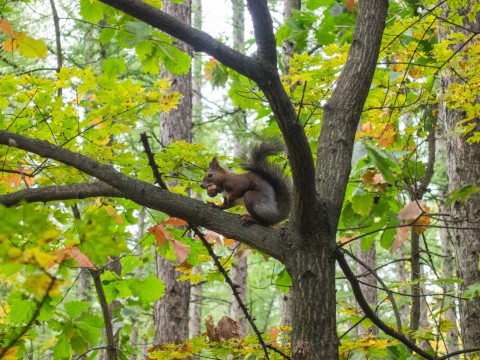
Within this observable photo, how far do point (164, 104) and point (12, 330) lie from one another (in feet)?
5.54

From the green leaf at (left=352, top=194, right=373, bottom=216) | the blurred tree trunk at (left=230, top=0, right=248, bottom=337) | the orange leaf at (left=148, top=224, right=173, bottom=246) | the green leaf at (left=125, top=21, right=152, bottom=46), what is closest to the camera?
the green leaf at (left=125, top=21, right=152, bottom=46)

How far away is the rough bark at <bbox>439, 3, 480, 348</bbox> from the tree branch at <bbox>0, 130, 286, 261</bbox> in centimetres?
199

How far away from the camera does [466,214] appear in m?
3.77

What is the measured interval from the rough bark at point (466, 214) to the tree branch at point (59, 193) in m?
2.47

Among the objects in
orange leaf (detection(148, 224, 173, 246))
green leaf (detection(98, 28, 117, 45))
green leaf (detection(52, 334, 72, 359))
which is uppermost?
green leaf (detection(98, 28, 117, 45))

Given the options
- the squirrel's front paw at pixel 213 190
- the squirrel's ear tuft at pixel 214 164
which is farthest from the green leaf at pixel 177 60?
the squirrel's ear tuft at pixel 214 164

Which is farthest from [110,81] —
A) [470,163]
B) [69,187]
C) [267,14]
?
[470,163]

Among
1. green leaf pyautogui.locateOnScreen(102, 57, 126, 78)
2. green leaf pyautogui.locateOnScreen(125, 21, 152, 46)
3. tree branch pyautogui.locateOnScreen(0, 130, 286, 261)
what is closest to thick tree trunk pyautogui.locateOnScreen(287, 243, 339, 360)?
tree branch pyautogui.locateOnScreen(0, 130, 286, 261)

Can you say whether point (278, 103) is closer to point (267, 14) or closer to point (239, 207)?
point (267, 14)

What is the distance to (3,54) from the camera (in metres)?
7.82

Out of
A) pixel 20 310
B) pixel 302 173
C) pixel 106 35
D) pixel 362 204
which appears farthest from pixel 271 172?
pixel 20 310

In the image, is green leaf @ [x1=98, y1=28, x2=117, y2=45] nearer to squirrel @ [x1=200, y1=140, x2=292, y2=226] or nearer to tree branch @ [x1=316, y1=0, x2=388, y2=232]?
squirrel @ [x1=200, y1=140, x2=292, y2=226]

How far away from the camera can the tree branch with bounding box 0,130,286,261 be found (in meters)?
2.03

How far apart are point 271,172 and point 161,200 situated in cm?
142
